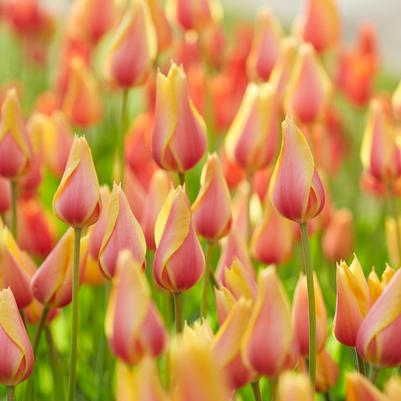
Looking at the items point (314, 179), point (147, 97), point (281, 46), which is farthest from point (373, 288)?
point (147, 97)

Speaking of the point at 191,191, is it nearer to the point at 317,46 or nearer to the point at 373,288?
the point at 317,46

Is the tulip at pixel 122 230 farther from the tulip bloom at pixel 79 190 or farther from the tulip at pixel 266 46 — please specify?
the tulip at pixel 266 46

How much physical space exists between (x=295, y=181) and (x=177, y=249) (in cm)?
12

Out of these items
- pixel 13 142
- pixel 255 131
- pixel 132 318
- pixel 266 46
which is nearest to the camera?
pixel 132 318

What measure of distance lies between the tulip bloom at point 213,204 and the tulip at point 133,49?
305 millimetres

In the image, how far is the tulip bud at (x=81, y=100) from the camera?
5.90 feet

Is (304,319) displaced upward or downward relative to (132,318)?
downward

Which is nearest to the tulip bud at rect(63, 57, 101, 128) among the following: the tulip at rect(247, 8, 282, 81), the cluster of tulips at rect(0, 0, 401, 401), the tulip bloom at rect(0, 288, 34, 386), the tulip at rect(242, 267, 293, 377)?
the cluster of tulips at rect(0, 0, 401, 401)

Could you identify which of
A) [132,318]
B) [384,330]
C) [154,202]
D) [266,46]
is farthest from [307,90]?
[132,318]

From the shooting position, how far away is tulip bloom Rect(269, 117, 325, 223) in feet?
3.17

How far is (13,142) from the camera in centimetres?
123

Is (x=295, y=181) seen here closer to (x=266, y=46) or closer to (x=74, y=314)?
(x=74, y=314)

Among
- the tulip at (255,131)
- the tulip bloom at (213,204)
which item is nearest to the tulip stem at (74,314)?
the tulip bloom at (213,204)

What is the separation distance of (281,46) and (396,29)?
4012mm
